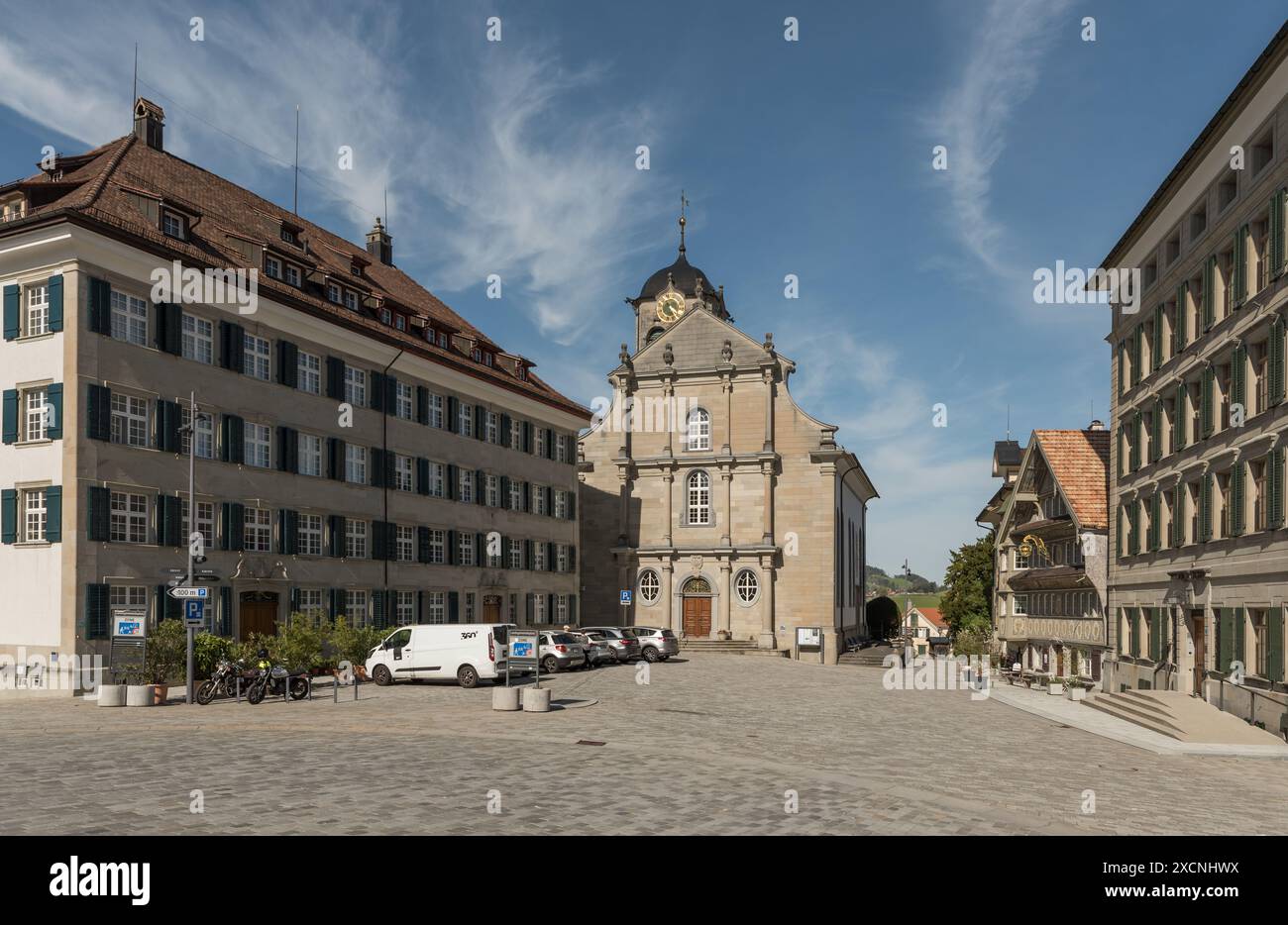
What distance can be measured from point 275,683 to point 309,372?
12773 mm

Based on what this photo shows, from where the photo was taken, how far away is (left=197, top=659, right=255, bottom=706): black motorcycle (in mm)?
26109

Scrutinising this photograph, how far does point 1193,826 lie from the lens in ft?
41.5

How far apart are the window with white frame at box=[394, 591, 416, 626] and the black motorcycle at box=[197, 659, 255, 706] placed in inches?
523

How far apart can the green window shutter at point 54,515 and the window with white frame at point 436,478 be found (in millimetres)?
16663

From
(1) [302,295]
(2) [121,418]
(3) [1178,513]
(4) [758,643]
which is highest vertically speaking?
(1) [302,295]

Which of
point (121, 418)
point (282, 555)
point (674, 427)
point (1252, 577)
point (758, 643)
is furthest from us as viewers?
point (674, 427)

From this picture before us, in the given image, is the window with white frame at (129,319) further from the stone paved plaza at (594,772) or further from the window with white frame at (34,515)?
the stone paved plaza at (594,772)

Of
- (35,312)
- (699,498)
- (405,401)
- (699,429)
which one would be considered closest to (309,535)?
(405,401)

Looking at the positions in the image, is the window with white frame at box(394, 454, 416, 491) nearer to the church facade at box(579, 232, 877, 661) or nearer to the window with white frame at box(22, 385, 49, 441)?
the window with white frame at box(22, 385, 49, 441)

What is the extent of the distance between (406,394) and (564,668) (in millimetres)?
12172

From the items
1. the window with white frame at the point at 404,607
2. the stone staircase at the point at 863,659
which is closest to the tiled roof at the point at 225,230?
the window with white frame at the point at 404,607
